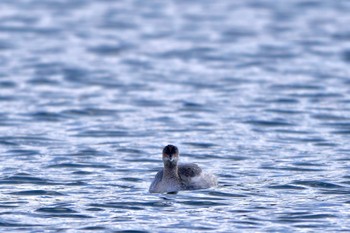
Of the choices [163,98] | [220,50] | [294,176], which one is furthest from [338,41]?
[294,176]

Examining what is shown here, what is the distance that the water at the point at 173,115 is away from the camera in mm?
17312

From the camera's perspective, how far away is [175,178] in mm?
18547

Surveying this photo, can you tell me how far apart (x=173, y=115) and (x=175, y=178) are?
24.9 ft

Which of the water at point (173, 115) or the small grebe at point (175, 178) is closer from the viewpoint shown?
the water at point (173, 115)

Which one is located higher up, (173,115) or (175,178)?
(173,115)

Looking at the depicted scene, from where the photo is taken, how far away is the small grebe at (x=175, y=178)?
60.2ft

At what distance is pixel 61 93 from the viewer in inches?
Answer: 1148

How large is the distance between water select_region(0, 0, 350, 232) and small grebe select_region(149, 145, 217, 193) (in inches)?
7.0

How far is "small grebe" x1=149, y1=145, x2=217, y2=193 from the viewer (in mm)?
18344

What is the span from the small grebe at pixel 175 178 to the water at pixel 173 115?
0.18m

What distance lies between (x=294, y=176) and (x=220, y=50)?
56.4 feet

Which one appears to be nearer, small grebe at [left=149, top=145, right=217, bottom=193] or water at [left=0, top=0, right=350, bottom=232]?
water at [left=0, top=0, right=350, bottom=232]

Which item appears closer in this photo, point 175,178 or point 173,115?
point 175,178

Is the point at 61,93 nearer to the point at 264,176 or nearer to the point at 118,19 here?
the point at 264,176
